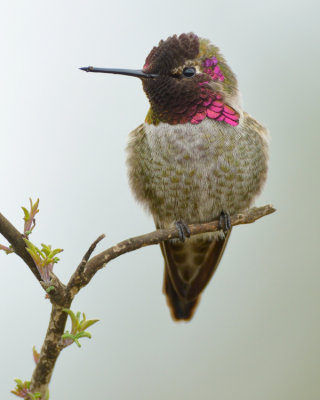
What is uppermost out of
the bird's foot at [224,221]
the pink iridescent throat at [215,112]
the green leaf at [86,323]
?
the pink iridescent throat at [215,112]

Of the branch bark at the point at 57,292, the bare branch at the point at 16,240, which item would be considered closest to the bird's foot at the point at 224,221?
the branch bark at the point at 57,292

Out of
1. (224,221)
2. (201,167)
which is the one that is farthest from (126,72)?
(224,221)

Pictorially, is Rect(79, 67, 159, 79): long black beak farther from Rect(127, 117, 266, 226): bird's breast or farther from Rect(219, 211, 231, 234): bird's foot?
Rect(219, 211, 231, 234): bird's foot

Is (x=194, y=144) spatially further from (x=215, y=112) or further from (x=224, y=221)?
(x=224, y=221)

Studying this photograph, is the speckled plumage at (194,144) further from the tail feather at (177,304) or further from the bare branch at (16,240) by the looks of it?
the bare branch at (16,240)

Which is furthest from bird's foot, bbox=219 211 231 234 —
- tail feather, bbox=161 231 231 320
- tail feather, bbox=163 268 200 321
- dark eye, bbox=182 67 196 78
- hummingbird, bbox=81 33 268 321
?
dark eye, bbox=182 67 196 78

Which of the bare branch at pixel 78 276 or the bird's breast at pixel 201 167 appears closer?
the bare branch at pixel 78 276

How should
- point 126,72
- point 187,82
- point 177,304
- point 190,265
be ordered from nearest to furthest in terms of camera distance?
point 126,72
point 187,82
point 177,304
point 190,265
